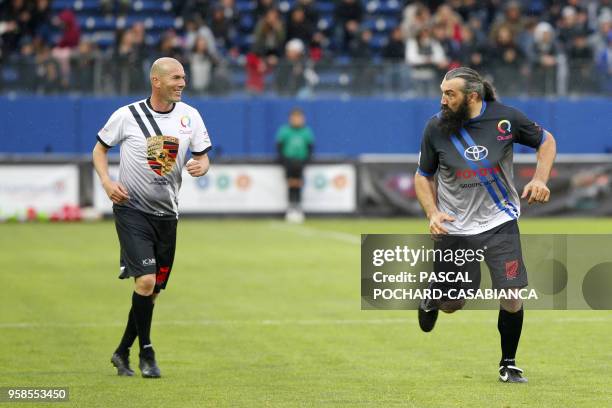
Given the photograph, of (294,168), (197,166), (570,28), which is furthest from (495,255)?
(570,28)

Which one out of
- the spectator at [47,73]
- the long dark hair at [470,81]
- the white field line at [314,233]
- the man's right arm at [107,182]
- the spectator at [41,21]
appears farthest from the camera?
the spectator at [41,21]

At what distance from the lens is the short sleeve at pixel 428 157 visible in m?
9.27

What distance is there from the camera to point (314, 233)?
78.3ft

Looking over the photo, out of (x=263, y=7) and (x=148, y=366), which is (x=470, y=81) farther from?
(x=263, y=7)

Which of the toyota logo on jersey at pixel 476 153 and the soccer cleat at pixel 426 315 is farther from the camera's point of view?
the soccer cleat at pixel 426 315

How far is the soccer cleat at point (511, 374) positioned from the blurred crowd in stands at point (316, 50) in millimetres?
19880

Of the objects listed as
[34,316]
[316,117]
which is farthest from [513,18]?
[34,316]

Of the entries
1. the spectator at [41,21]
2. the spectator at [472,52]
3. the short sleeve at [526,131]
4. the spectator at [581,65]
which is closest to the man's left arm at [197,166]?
the short sleeve at [526,131]

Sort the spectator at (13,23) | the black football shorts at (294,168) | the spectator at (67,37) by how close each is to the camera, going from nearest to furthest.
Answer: the black football shorts at (294,168) < the spectator at (67,37) < the spectator at (13,23)

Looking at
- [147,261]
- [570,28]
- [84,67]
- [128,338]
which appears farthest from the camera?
[570,28]

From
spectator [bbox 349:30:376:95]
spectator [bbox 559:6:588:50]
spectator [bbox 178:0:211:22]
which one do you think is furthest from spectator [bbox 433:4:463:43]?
spectator [bbox 178:0:211:22]

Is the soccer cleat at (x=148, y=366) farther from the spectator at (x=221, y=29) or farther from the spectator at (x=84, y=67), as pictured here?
the spectator at (x=221, y=29)

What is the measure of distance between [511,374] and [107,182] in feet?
10.1

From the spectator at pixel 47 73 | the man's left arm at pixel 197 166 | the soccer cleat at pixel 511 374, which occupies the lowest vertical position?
the soccer cleat at pixel 511 374
